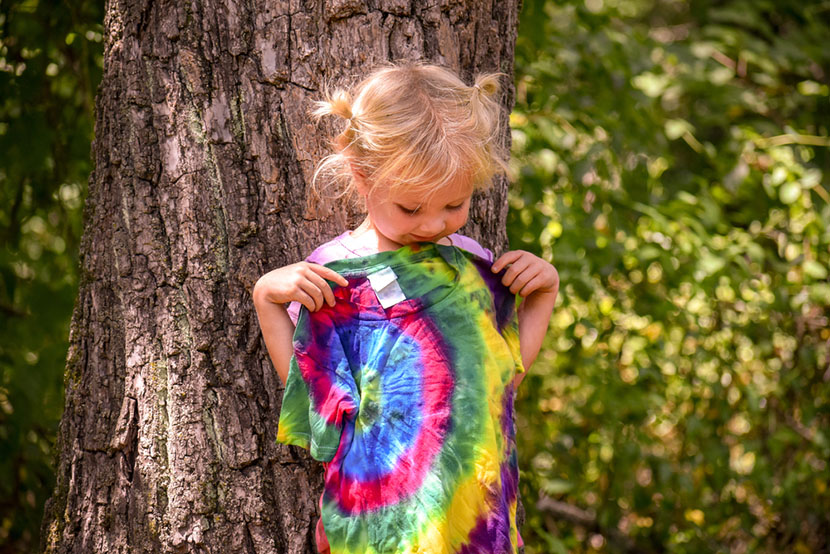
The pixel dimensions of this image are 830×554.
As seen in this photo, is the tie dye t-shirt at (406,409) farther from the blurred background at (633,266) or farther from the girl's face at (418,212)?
the blurred background at (633,266)

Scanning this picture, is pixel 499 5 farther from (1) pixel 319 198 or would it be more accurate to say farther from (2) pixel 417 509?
(2) pixel 417 509

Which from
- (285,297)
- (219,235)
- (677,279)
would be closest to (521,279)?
(285,297)

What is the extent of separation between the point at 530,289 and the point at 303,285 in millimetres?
470

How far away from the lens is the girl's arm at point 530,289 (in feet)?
5.16

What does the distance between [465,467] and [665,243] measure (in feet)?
6.33

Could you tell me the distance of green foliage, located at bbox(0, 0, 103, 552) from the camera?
2557 millimetres

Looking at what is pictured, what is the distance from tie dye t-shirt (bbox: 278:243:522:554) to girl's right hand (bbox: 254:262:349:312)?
30 mm

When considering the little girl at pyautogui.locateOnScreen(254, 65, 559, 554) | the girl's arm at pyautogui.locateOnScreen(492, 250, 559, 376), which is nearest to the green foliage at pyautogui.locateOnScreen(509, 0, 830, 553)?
the girl's arm at pyautogui.locateOnScreen(492, 250, 559, 376)

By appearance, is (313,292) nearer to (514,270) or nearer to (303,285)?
(303,285)

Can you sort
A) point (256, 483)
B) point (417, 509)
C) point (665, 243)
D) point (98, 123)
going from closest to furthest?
point (417, 509)
point (256, 483)
point (98, 123)
point (665, 243)

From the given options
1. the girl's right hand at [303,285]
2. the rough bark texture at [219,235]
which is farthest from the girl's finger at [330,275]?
the rough bark texture at [219,235]

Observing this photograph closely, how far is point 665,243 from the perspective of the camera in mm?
3047

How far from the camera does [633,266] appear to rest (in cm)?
314

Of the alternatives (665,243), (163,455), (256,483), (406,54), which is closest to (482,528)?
(256,483)
